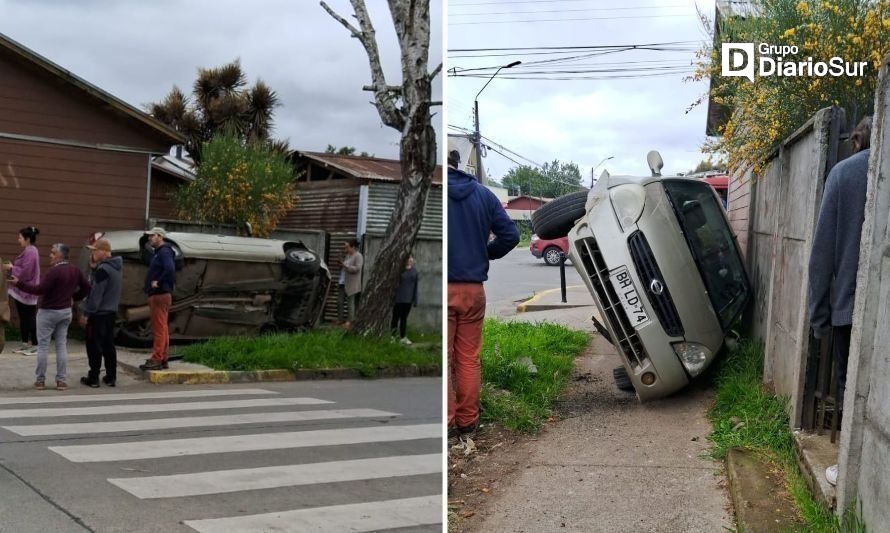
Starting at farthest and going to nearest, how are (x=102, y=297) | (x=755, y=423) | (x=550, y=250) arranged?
(x=102, y=297)
(x=550, y=250)
(x=755, y=423)

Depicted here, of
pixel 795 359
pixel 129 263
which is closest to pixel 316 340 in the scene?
pixel 129 263

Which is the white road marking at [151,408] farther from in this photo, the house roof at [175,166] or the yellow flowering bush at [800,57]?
the house roof at [175,166]

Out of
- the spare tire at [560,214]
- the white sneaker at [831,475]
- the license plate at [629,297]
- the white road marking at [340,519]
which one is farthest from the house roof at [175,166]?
the white sneaker at [831,475]

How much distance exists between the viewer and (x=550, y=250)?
866cm

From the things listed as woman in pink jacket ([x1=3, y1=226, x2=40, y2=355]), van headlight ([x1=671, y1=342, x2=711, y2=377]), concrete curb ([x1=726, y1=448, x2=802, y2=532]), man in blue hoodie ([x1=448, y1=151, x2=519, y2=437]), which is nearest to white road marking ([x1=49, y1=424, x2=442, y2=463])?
van headlight ([x1=671, y1=342, x2=711, y2=377])

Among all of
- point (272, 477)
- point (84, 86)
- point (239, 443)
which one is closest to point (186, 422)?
point (239, 443)

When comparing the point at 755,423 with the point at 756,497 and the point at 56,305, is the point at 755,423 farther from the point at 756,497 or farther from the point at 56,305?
the point at 56,305

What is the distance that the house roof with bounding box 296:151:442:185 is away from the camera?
56.6ft

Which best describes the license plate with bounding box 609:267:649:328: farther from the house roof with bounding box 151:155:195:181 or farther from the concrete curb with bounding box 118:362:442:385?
the house roof with bounding box 151:155:195:181

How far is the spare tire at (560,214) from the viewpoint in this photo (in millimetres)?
6543

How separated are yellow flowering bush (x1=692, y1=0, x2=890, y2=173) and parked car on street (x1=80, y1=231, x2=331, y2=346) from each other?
7492 millimetres

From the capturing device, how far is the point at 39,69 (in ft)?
44.3

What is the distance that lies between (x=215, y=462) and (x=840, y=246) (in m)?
3.87

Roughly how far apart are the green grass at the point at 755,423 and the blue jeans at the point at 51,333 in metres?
5.94
